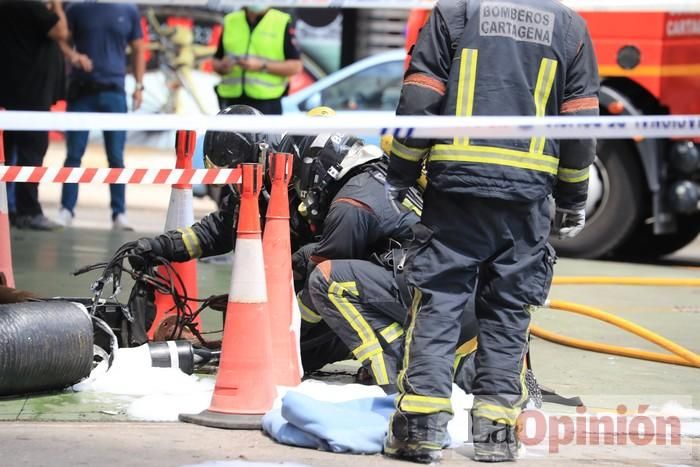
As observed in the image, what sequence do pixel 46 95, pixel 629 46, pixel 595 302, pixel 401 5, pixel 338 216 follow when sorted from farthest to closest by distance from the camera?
1. pixel 46 95
2. pixel 629 46
3. pixel 595 302
4. pixel 401 5
5. pixel 338 216

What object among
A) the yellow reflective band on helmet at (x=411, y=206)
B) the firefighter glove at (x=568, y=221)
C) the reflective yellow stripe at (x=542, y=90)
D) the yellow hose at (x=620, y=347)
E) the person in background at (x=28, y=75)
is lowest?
the yellow hose at (x=620, y=347)

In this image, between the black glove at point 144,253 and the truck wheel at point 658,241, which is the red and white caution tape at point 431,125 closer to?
the black glove at point 144,253

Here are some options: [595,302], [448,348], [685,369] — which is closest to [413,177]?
[448,348]

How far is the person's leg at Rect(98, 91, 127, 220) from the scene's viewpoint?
36.1 ft

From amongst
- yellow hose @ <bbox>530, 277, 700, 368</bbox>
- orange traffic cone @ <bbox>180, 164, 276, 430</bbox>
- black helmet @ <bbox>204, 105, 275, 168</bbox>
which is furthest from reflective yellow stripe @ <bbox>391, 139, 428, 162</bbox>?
yellow hose @ <bbox>530, 277, 700, 368</bbox>

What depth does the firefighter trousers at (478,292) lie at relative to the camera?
4336 mm

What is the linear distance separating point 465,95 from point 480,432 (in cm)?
118

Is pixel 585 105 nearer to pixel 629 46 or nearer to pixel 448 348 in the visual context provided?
pixel 448 348

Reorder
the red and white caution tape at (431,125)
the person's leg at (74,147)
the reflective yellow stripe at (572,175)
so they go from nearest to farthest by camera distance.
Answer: the red and white caution tape at (431,125) < the reflective yellow stripe at (572,175) < the person's leg at (74,147)

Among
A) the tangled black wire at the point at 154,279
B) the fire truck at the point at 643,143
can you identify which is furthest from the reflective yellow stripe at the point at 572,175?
the fire truck at the point at 643,143

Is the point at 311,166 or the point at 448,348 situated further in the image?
the point at 311,166

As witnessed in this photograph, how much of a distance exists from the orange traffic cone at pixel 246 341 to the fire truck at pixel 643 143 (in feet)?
18.9

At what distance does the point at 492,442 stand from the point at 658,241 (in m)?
6.97

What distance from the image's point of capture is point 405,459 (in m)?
4.37
